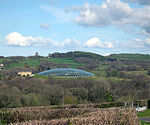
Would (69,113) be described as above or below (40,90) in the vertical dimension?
above

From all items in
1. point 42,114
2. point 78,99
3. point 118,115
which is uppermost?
point 118,115

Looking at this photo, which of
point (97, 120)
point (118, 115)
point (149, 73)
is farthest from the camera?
point (149, 73)

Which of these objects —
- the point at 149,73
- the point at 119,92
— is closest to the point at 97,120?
the point at 119,92

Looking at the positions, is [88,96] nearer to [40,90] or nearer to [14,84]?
[40,90]

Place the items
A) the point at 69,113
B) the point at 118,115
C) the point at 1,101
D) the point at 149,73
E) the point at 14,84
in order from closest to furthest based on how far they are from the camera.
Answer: the point at 118,115 < the point at 69,113 < the point at 1,101 < the point at 14,84 < the point at 149,73

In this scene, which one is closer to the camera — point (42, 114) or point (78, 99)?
point (42, 114)

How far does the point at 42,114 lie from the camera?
20.7 metres

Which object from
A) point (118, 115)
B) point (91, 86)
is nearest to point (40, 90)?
point (91, 86)

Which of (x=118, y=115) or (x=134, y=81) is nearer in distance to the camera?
(x=118, y=115)

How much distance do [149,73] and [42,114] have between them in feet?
291

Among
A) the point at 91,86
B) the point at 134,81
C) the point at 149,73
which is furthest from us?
the point at 149,73

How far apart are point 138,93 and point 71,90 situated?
2066cm

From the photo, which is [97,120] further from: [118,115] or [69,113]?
[69,113]

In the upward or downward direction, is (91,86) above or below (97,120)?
below
